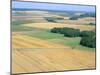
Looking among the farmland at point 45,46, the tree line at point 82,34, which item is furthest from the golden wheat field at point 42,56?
the tree line at point 82,34

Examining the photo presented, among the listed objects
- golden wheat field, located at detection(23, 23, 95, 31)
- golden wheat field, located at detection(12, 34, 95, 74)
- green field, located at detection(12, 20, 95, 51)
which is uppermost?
golden wheat field, located at detection(23, 23, 95, 31)

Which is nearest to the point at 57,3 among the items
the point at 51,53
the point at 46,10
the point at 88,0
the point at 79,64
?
the point at 46,10

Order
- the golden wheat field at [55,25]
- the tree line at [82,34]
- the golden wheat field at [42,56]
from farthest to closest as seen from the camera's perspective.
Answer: the tree line at [82,34] < the golden wheat field at [55,25] < the golden wheat field at [42,56]

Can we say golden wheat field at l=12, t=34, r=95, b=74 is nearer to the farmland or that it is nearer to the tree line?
the farmland

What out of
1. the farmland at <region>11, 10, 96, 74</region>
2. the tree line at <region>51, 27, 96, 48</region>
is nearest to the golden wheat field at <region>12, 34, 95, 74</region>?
the farmland at <region>11, 10, 96, 74</region>

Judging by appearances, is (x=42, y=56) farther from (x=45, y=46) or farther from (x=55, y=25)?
(x=55, y=25)

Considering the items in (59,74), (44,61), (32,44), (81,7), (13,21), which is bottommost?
(59,74)

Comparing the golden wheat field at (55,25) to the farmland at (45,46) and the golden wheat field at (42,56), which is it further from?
the golden wheat field at (42,56)

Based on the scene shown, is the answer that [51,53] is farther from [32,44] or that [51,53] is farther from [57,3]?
[57,3]
